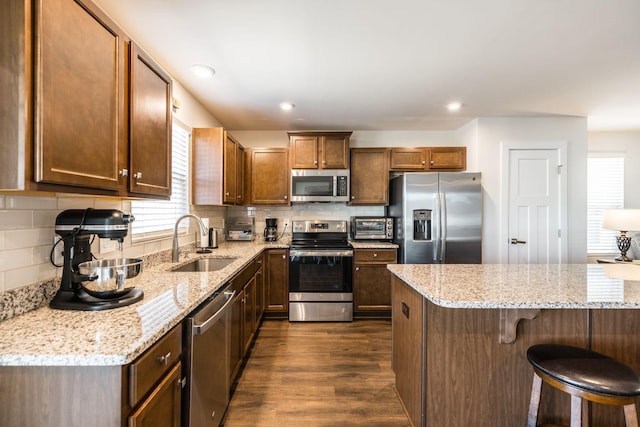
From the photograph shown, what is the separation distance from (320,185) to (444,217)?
152 centimetres

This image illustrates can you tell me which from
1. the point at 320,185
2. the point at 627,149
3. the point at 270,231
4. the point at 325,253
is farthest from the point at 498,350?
the point at 627,149

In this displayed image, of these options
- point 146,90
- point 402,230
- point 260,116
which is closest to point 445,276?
point 402,230

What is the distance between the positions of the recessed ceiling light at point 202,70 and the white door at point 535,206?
11.4 feet

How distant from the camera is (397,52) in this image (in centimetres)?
211

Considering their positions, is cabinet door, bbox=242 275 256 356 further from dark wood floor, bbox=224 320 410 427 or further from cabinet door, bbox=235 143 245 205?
cabinet door, bbox=235 143 245 205

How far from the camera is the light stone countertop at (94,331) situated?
0.83 metres

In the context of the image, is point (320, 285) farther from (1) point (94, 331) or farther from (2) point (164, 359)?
(1) point (94, 331)

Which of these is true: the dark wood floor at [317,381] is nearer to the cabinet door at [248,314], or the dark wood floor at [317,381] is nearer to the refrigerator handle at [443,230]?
the cabinet door at [248,314]

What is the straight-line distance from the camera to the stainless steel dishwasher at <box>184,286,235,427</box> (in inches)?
49.4

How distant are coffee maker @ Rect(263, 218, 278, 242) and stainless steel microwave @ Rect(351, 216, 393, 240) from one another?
3.58 feet

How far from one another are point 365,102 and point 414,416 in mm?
2715

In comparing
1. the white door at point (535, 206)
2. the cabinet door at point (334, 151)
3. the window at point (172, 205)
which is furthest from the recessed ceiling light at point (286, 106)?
the white door at point (535, 206)

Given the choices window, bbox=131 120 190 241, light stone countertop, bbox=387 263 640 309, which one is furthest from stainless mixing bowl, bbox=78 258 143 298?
light stone countertop, bbox=387 263 640 309

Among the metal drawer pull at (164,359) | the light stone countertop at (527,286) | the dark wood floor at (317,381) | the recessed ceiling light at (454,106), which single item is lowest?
the dark wood floor at (317,381)
